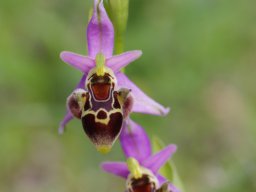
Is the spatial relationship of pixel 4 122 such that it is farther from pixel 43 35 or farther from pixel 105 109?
pixel 105 109

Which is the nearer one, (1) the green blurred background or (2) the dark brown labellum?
(2) the dark brown labellum

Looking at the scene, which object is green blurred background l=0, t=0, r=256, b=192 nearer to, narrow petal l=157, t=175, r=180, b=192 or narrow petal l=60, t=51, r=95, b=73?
narrow petal l=157, t=175, r=180, b=192

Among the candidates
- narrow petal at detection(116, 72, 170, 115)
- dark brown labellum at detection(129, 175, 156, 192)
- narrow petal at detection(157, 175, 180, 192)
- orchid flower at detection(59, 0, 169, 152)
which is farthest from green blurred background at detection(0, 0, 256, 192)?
orchid flower at detection(59, 0, 169, 152)

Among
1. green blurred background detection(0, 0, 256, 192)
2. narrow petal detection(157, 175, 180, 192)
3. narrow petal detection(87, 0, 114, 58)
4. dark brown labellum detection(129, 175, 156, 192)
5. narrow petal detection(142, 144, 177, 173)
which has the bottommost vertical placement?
green blurred background detection(0, 0, 256, 192)

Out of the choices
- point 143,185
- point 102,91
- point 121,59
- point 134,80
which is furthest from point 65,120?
point 134,80

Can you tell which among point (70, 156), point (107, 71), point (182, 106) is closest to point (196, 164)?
point (182, 106)

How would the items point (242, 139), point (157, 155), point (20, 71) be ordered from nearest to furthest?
point (157, 155), point (20, 71), point (242, 139)
